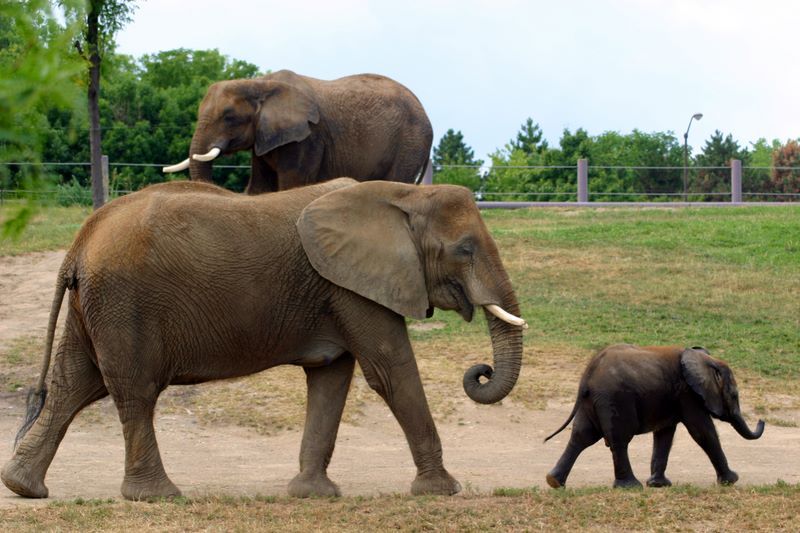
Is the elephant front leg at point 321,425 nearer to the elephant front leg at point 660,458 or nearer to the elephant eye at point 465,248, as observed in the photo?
the elephant eye at point 465,248

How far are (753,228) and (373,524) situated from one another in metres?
16.8

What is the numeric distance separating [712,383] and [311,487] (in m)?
2.91

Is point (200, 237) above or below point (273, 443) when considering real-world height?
above

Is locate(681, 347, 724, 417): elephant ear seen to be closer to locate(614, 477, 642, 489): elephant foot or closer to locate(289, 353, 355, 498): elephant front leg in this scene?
locate(614, 477, 642, 489): elephant foot

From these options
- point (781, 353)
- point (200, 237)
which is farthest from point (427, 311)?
point (781, 353)

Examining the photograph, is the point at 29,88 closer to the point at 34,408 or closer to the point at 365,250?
the point at 365,250

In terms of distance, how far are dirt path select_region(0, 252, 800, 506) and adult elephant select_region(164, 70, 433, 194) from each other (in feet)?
9.01

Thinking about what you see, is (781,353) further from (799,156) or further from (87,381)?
(799,156)

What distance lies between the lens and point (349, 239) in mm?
8484

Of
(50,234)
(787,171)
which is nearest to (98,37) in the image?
(50,234)

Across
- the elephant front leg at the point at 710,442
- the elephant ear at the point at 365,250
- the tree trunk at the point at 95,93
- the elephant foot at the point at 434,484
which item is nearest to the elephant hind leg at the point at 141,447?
the elephant ear at the point at 365,250

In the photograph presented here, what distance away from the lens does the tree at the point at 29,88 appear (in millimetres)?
2979

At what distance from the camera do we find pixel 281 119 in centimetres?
1335

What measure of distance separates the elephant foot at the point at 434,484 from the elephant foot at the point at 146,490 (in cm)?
154
